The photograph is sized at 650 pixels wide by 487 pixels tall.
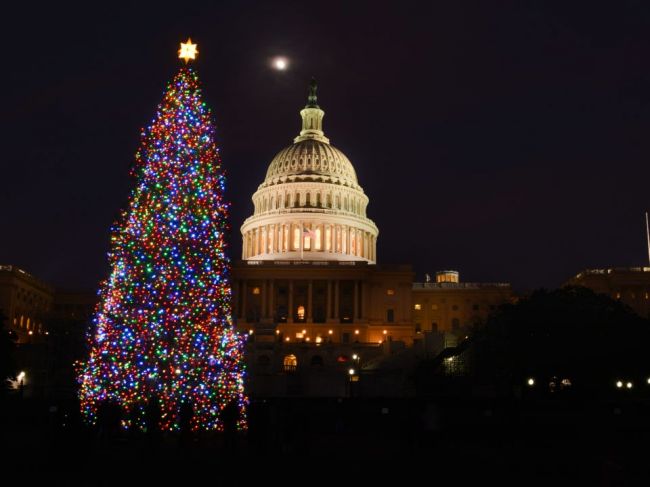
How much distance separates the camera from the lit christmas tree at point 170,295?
30.2m

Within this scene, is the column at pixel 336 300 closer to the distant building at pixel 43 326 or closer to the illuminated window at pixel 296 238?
the illuminated window at pixel 296 238

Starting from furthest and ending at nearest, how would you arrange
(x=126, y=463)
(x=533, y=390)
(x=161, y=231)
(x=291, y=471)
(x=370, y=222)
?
(x=370, y=222) < (x=533, y=390) < (x=161, y=231) < (x=126, y=463) < (x=291, y=471)

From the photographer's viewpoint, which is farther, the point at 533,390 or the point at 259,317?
the point at 259,317

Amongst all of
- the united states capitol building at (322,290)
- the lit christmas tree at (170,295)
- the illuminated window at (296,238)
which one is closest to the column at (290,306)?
the united states capitol building at (322,290)

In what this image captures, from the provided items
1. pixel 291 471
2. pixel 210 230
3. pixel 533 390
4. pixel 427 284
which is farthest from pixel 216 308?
pixel 427 284

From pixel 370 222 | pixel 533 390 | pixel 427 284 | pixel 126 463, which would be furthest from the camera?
pixel 370 222

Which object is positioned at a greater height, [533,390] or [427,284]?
[427,284]

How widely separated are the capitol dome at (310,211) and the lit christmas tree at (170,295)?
312 feet

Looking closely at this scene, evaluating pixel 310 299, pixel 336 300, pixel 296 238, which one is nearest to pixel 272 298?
pixel 310 299

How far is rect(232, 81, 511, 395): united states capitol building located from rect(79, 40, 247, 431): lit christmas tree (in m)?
37.6

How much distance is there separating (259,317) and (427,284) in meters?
30.4

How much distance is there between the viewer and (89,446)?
22.8 metres

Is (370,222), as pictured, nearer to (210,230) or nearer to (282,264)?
(282,264)

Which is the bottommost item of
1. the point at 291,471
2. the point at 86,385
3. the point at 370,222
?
the point at 291,471
